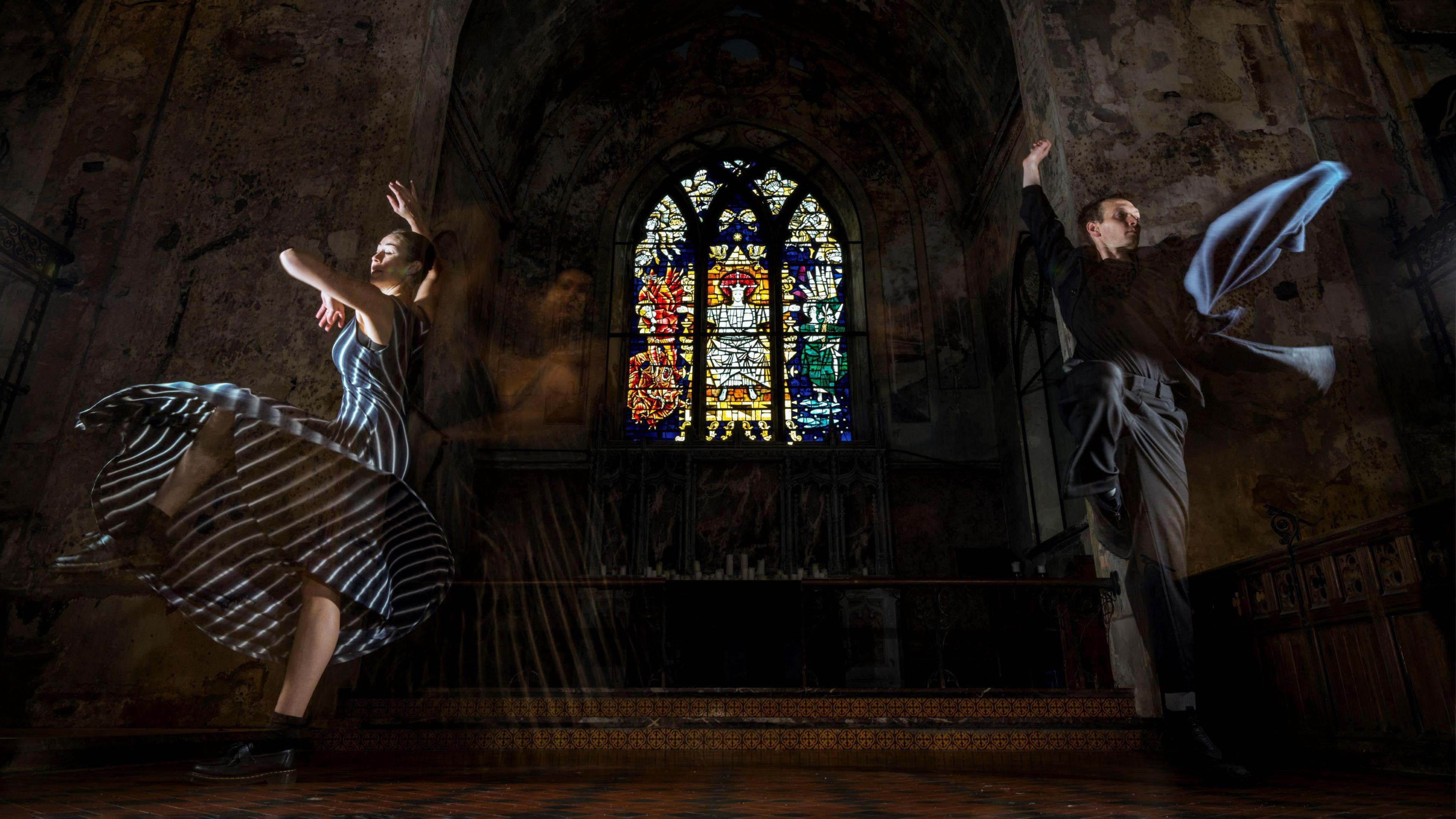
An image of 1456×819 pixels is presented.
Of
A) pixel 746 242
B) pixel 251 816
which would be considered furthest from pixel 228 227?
pixel 746 242

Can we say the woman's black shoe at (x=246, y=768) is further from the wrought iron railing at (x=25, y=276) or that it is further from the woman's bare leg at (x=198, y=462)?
the wrought iron railing at (x=25, y=276)

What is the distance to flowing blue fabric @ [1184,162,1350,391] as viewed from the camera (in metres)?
4.59

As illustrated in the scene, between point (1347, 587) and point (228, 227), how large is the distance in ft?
21.6

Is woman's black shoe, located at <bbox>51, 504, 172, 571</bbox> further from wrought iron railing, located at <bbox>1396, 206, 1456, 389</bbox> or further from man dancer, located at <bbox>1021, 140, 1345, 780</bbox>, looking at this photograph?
wrought iron railing, located at <bbox>1396, 206, 1456, 389</bbox>

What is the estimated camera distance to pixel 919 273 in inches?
380

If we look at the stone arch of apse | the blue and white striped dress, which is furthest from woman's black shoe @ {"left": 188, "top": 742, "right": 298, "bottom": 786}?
the stone arch of apse

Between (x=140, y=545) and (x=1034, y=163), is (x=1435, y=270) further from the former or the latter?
(x=140, y=545)

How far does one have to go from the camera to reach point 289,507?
8.24ft

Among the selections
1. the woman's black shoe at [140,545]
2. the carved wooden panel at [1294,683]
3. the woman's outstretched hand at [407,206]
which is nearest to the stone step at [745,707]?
the carved wooden panel at [1294,683]

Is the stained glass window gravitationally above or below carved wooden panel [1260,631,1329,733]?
above

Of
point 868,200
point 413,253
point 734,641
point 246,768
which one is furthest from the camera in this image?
point 868,200

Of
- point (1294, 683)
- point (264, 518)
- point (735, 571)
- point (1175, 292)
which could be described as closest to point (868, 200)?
point (735, 571)

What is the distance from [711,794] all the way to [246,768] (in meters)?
1.43

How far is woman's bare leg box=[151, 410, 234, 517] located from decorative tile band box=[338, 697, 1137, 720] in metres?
2.26
